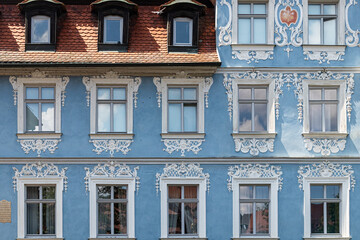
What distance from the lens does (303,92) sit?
17469mm

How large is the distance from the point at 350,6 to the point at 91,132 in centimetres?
858

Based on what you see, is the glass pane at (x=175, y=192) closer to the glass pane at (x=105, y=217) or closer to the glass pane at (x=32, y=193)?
the glass pane at (x=105, y=217)

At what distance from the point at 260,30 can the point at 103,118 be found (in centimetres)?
538

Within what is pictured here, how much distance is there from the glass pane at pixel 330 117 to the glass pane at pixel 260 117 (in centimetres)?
183

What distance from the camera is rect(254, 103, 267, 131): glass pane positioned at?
57.7ft

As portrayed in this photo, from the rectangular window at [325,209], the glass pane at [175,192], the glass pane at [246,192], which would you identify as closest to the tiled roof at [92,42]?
the glass pane at [175,192]

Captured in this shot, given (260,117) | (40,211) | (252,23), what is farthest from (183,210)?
(252,23)

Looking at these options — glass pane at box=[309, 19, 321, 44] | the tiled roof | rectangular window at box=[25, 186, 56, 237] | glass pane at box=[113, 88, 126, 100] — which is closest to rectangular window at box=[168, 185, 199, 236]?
glass pane at box=[113, 88, 126, 100]

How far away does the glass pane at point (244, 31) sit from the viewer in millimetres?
17734

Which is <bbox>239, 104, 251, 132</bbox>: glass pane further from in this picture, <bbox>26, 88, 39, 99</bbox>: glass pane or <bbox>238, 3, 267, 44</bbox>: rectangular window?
<bbox>26, 88, 39, 99</bbox>: glass pane

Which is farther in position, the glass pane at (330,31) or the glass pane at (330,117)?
the glass pane at (330,31)

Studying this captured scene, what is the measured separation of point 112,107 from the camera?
57.4ft

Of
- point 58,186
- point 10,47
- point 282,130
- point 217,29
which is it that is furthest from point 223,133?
point 10,47

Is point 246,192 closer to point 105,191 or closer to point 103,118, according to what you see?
point 105,191
